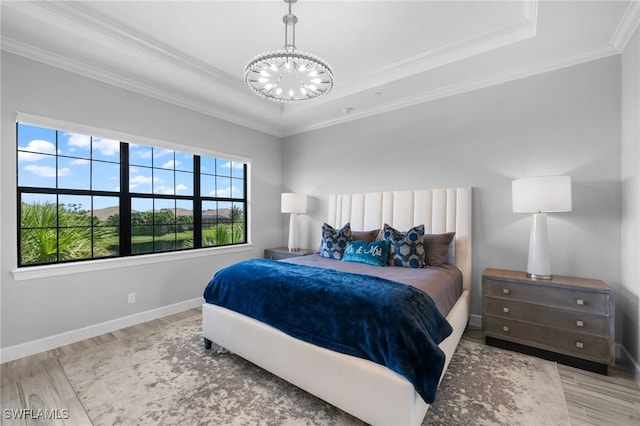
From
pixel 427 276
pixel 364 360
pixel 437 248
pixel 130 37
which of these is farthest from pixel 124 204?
pixel 437 248

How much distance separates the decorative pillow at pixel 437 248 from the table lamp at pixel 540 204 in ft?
2.36

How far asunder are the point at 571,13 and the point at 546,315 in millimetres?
2416

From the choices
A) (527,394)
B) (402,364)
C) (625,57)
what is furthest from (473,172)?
(402,364)

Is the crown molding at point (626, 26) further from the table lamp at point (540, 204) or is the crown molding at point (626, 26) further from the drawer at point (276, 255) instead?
the drawer at point (276, 255)

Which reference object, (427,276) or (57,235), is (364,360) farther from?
(57,235)

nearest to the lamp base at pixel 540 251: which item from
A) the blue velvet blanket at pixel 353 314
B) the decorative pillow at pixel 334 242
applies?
the blue velvet blanket at pixel 353 314

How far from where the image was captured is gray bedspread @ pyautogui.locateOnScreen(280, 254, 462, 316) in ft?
7.22

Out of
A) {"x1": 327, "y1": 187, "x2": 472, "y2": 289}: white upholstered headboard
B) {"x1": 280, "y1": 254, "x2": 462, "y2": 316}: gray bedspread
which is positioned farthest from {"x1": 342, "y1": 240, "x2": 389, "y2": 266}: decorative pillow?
{"x1": 327, "y1": 187, "x2": 472, "y2": 289}: white upholstered headboard

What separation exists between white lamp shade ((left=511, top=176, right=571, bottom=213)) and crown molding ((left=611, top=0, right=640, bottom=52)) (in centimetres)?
123

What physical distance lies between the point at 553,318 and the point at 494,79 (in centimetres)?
246

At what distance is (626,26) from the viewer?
220 cm

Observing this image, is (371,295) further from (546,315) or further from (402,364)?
(546,315)

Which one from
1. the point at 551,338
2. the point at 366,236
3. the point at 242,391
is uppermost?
the point at 366,236

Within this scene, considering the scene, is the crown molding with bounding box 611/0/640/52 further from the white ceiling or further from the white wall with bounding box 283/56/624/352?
the white wall with bounding box 283/56/624/352
